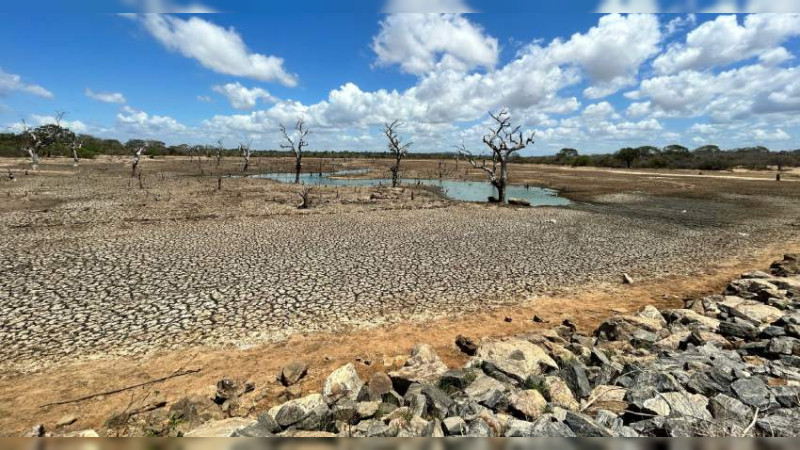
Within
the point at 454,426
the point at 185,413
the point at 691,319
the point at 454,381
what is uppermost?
the point at 454,426

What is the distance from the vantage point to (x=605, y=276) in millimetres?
16359

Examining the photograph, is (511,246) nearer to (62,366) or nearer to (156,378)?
(156,378)

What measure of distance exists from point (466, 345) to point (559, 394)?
3388 millimetres

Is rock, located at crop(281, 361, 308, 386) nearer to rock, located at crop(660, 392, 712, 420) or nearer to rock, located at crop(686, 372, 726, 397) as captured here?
rock, located at crop(660, 392, 712, 420)

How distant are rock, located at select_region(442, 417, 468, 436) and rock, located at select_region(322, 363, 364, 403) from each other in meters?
1.96

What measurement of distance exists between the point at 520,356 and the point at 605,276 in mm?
9832

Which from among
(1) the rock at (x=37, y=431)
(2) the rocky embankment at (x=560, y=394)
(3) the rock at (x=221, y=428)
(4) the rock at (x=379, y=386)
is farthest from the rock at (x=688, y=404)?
(1) the rock at (x=37, y=431)

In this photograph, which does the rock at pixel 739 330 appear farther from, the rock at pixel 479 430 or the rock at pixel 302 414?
the rock at pixel 302 414

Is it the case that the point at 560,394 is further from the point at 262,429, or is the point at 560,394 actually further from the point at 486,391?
the point at 262,429

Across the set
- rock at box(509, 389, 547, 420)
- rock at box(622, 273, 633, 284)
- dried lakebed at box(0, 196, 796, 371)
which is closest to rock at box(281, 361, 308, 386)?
dried lakebed at box(0, 196, 796, 371)

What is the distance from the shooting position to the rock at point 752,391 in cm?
611

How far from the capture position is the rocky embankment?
5.62 metres

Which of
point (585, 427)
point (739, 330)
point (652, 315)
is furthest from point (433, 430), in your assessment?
point (652, 315)

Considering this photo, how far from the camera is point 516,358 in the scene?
8492mm
